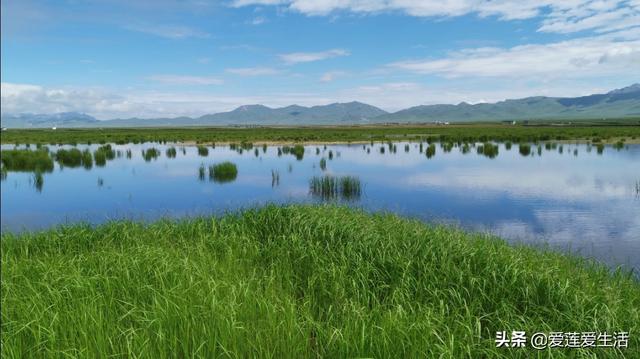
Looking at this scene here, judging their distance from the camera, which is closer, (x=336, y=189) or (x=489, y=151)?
(x=336, y=189)

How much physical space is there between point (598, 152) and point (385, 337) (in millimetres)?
52653

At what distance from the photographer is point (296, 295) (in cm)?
955

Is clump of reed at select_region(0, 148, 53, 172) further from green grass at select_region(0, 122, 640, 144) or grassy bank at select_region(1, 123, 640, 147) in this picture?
grassy bank at select_region(1, 123, 640, 147)

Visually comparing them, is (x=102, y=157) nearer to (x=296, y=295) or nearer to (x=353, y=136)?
(x=296, y=295)

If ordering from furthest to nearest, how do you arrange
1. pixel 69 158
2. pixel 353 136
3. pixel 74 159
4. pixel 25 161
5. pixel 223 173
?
1. pixel 353 136
2. pixel 69 158
3. pixel 74 159
4. pixel 25 161
5. pixel 223 173

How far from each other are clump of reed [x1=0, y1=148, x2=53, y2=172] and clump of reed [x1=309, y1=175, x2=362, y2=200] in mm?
23786

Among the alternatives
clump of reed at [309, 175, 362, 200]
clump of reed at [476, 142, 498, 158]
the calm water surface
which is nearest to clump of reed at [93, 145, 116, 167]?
the calm water surface

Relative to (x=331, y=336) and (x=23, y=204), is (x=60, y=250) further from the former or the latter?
(x=23, y=204)

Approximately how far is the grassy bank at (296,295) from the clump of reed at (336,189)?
1305 centimetres

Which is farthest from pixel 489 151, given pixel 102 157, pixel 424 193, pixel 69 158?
pixel 69 158

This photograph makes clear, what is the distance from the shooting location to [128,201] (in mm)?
26312

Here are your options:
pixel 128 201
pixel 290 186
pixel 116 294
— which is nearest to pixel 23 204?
pixel 128 201

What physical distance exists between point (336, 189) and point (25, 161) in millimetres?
28249

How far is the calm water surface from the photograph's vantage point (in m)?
19.3
